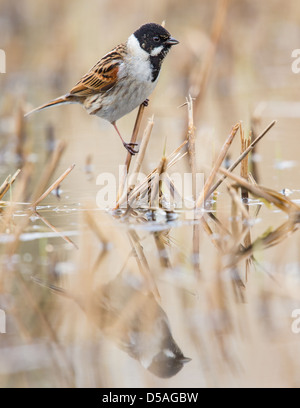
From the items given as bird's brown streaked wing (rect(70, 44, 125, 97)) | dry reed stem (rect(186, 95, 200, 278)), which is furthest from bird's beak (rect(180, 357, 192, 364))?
bird's brown streaked wing (rect(70, 44, 125, 97))

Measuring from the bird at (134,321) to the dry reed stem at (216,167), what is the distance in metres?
1.23

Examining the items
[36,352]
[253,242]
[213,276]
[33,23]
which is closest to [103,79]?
[253,242]

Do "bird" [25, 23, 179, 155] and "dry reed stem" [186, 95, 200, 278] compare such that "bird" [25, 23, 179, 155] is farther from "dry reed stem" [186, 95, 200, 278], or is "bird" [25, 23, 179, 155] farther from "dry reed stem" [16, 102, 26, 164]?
"dry reed stem" [16, 102, 26, 164]

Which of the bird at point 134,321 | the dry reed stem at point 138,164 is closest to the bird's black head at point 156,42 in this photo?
the dry reed stem at point 138,164

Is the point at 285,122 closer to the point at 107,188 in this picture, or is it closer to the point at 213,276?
the point at 107,188

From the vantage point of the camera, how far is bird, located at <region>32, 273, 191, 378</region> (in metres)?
2.87

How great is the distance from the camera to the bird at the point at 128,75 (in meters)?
5.28

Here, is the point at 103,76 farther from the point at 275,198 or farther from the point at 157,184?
the point at 275,198

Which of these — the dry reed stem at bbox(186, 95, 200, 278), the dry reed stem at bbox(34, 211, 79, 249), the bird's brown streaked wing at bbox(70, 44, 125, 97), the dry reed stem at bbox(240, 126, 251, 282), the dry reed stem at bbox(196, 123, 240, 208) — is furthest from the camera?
the bird's brown streaked wing at bbox(70, 44, 125, 97)

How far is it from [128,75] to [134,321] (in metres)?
2.73

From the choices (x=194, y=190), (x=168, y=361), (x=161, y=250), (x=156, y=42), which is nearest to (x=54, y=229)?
(x=161, y=250)

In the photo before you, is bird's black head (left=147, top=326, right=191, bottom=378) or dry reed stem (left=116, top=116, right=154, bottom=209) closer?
bird's black head (left=147, top=326, right=191, bottom=378)

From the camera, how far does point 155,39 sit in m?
5.28

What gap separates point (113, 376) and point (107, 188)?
10.4 ft
